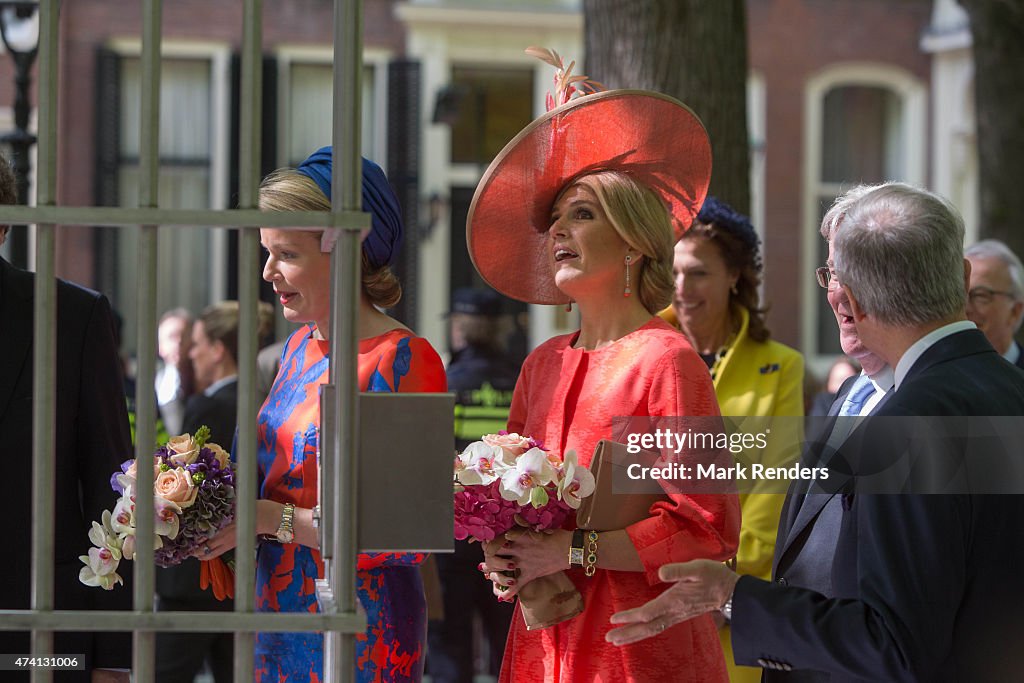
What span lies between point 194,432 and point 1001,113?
520cm

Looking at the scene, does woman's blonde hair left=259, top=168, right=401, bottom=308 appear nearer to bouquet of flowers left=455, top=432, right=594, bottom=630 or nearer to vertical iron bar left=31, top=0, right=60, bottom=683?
Result: bouquet of flowers left=455, top=432, right=594, bottom=630

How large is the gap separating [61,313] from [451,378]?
11.3 ft

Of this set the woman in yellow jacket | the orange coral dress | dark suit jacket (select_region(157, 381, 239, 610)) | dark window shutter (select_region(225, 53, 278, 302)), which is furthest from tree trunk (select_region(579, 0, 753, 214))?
dark window shutter (select_region(225, 53, 278, 302))

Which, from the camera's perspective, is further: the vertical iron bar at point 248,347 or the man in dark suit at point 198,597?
the man in dark suit at point 198,597

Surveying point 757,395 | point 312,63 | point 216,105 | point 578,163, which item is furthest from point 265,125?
point 578,163

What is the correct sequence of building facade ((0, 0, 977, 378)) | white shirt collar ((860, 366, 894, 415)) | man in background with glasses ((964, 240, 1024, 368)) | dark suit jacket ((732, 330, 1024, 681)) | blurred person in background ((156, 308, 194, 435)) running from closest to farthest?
dark suit jacket ((732, 330, 1024, 681)), white shirt collar ((860, 366, 894, 415)), man in background with glasses ((964, 240, 1024, 368)), blurred person in background ((156, 308, 194, 435)), building facade ((0, 0, 977, 378))

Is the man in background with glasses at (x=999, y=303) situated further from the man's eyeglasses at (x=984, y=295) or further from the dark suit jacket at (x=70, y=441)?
the dark suit jacket at (x=70, y=441)

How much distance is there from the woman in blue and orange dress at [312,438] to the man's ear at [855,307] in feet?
3.30

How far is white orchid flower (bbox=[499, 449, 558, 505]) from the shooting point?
8.37 feet

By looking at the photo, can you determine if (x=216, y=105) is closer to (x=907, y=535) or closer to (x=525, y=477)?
(x=525, y=477)

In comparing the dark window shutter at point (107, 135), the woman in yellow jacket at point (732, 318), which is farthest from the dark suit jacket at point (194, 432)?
the dark window shutter at point (107, 135)

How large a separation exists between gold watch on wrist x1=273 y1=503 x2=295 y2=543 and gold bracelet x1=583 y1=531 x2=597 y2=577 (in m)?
0.63

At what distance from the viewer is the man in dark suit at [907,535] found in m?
2.00

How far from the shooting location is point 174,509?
2.51 meters
